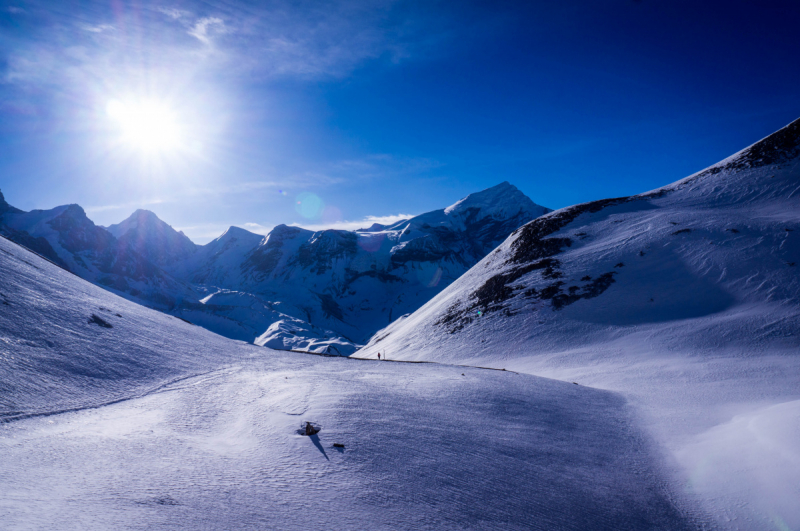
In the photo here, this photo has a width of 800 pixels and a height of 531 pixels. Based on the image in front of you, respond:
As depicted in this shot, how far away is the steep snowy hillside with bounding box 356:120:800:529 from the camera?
8469mm

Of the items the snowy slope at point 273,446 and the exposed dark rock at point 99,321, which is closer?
the snowy slope at point 273,446

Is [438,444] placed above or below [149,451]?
below

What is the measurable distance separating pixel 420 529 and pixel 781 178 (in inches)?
2652

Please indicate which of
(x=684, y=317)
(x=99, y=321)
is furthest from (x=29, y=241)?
(x=684, y=317)

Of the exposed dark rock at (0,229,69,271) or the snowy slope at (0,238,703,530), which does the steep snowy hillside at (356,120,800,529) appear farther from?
the exposed dark rock at (0,229,69,271)

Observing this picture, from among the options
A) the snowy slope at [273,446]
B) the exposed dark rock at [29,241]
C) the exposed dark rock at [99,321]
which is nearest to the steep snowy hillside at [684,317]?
the snowy slope at [273,446]

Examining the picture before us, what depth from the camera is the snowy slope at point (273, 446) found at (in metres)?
4.30

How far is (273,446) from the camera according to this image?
607 cm

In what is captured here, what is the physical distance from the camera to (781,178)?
47938 mm

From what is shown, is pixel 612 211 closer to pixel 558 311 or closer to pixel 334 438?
pixel 558 311

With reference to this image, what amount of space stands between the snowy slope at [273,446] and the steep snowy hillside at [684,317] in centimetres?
188

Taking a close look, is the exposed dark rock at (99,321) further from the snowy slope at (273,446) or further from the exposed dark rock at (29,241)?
the exposed dark rock at (29,241)

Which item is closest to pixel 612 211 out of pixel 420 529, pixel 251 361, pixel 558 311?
pixel 558 311

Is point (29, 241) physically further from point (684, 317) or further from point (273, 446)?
point (684, 317)
